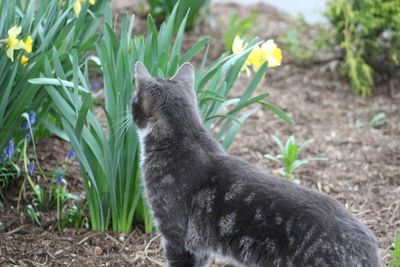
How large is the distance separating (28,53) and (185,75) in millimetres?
1029

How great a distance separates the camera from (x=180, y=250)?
3.67 meters

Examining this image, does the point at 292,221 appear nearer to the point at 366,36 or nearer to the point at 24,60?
the point at 24,60

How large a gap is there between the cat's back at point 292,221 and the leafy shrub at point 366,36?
3561 mm

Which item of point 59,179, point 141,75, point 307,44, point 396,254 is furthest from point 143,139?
→ point 307,44

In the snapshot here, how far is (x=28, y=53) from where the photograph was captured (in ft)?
14.0

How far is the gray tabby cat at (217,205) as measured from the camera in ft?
10.5

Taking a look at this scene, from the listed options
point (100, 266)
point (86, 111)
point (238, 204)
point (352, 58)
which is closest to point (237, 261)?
point (238, 204)

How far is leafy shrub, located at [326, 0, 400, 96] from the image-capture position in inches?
265

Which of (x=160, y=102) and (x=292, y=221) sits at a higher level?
(x=160, y=102)

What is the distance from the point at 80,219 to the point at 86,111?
91 centimetres

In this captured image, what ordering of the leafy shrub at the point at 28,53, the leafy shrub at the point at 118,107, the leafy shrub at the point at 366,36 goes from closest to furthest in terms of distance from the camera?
the leafy shrub at the point at 118,107, the leafy shrub at the point at 28,53, the leafy shrub at the point at 366,36

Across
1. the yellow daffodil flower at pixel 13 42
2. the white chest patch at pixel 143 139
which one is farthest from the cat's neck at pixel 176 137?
the yellow daffodil flower at pixel 13 42

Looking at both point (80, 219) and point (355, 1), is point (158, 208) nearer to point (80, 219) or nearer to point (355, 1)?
point (80, 219)

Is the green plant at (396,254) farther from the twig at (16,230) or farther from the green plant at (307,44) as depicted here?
the green plant at (307,44)
